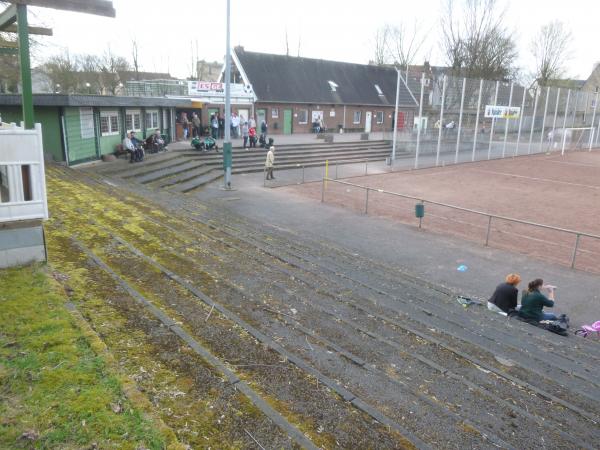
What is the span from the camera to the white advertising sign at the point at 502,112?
1395 inches

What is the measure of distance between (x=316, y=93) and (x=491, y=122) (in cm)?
1482

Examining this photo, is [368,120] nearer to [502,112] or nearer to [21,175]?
[502,112]

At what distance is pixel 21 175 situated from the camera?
21.6 feet

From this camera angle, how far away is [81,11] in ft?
23.6

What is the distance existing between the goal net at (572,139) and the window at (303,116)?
75.5 feet

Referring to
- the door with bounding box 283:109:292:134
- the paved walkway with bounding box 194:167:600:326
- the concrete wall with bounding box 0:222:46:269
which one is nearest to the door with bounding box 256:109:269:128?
the door with bounding box 283:109:292:134

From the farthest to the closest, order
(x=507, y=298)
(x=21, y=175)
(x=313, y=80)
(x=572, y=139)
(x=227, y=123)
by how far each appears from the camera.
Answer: (x=572, y=139) → (x=313, y=80) → (x=227, y=123) → (x=507, y=298) → (x=21, y=175)

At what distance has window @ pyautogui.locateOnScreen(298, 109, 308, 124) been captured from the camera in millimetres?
39906

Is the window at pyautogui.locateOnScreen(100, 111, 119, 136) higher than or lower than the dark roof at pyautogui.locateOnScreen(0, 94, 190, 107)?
lower

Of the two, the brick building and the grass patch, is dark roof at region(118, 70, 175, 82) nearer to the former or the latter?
the brick building

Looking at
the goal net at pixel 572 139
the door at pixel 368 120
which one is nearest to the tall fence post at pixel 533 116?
the goal net at pixel 572 139

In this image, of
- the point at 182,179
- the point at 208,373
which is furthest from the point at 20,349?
the point at 182,179

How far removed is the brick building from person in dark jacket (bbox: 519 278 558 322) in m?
29.6

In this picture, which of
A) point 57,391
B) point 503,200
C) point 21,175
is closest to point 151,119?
point 503,200
